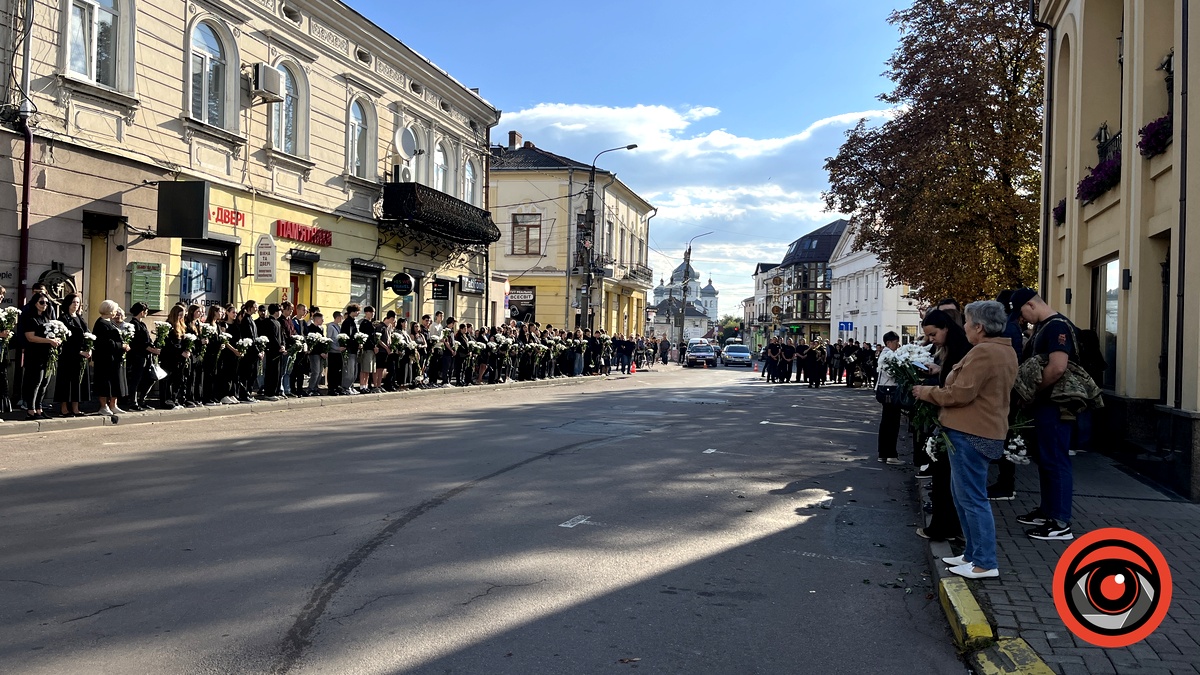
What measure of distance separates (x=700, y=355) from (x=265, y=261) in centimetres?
3796

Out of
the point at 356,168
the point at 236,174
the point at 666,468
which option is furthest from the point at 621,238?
the point at 666,468

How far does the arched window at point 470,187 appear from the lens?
1281 inches

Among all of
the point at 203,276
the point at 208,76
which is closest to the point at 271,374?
the point at 203,276

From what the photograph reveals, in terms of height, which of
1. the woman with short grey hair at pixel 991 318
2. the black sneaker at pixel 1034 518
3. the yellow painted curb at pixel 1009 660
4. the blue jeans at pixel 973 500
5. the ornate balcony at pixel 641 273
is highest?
the ornate balcony at pixel 641 273

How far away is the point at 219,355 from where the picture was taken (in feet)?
48.6

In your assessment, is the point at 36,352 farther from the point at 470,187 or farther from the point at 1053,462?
the point at 470,187

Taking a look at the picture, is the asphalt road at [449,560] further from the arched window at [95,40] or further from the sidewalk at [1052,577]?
the arched window at [95,40]

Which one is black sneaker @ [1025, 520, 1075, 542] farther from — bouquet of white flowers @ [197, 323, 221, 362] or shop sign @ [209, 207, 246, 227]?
shop sign @ [209, 207, 246, 227]

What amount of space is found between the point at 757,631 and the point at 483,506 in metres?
3.16

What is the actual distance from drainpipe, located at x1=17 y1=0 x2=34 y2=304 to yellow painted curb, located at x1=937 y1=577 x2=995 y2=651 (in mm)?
14431

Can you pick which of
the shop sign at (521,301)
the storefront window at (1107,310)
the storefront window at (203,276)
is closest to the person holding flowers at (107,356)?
the storefront window at (203,276)

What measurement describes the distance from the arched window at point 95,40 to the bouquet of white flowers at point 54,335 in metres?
5.57

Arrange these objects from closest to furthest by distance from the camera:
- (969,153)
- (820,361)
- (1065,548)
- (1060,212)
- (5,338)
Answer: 1. (1065,548)
2. (5,338)
3. (1060,212)
4. (969,153)
5. (820,361)

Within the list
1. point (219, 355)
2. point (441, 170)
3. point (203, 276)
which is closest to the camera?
point (219, 355)
